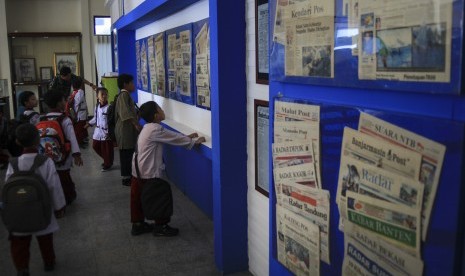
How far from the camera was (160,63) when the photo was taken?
5.91m

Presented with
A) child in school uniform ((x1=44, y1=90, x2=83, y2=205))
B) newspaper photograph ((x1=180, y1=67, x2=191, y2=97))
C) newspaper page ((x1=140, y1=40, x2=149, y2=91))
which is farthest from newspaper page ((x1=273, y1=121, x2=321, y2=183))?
newspaper page ((x1=140, y1=40, x2=149, y2=91))

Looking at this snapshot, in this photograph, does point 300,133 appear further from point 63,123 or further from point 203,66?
point 63,123

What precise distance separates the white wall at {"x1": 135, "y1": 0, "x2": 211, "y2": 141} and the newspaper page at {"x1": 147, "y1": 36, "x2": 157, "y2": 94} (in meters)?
0.12

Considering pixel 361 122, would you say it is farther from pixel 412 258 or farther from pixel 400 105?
pixel 412 258

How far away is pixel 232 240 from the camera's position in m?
3.38

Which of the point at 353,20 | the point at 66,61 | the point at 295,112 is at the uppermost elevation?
the point at 66,61

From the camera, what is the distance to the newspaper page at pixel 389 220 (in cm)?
154

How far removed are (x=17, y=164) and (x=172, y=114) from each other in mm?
2768

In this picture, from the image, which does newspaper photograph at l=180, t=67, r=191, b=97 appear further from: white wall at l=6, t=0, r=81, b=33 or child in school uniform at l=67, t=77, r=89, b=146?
white wall at l=6, t=0, r=81, b=33

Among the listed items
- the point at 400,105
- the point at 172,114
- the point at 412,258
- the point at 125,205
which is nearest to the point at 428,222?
the point at 412,258

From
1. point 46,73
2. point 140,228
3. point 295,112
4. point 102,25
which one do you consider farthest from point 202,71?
point 46,73

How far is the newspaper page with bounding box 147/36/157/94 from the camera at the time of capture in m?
6.34

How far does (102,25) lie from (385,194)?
1201cm

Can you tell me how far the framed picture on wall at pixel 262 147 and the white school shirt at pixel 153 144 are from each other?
0.99m
